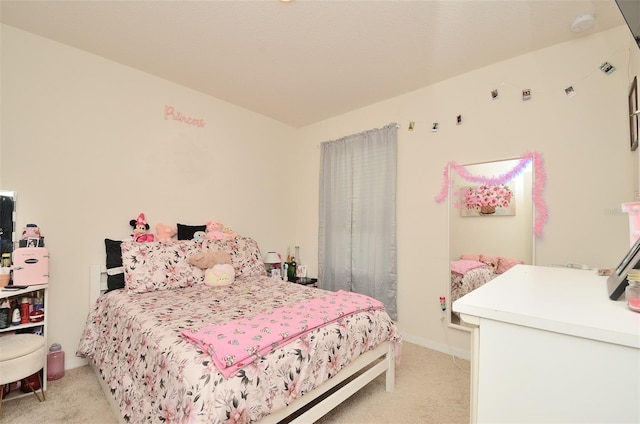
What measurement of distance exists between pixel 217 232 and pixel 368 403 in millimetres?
2172

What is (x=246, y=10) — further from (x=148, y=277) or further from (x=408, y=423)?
(x=408, y=423)

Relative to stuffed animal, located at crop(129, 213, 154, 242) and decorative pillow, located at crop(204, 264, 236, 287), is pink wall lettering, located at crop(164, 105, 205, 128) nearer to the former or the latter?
stuffed animal, located at crop(129, 213, 154, 242)

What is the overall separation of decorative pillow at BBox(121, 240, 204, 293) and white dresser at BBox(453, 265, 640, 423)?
94.4 inches

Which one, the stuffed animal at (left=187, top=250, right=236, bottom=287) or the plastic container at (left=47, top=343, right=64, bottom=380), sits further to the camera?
the stuffed animal at (left=187, top=250, right=236, bottom=287)

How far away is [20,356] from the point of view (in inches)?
69.0

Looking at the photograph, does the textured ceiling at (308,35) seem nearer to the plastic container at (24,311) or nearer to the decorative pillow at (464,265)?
the decorative pillow at (464,265)

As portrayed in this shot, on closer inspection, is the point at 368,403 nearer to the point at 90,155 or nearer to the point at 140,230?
the point at 140,230

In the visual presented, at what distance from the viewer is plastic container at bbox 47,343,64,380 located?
7.28 ft

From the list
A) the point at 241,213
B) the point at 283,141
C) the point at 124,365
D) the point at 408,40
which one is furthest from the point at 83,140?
the point at 408,40

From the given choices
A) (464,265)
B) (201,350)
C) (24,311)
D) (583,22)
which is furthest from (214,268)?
(583,22)

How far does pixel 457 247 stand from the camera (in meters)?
2.78

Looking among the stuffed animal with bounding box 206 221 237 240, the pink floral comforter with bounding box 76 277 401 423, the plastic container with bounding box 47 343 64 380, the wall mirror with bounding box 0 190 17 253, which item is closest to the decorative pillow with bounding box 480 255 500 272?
the pink floral comforter with bounding box 76 277 401 423

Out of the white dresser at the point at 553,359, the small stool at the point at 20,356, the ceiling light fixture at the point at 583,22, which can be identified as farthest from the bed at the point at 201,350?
the ceiling light fixture at the point at 583,22

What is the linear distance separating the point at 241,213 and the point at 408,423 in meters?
2.70
